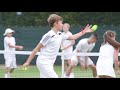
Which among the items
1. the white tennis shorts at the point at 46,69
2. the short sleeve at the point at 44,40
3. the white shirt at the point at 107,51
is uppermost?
the short sleeve at the point at 44,40

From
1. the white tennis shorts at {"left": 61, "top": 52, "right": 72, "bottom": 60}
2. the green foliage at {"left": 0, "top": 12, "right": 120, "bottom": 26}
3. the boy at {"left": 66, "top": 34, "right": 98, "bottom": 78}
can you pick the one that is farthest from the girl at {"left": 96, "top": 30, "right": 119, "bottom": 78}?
Result: the green foliage at {"left": 0, "top": 12, "right": 120, "bottom": 26}

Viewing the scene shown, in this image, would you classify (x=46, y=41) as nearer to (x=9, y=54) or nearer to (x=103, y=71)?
(x=103, y=71)

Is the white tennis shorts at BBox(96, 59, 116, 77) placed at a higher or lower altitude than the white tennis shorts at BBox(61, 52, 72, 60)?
lower

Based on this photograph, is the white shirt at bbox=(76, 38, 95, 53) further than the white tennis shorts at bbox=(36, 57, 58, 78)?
Yes

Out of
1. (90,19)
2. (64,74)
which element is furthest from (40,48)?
(90,19)

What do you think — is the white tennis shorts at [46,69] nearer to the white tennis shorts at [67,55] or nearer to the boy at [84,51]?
the white tennis shorts at [67,55]

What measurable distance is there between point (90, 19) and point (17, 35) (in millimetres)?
9818

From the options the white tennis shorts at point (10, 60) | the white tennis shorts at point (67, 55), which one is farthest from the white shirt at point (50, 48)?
the white tennis shorts at point (10, 60)

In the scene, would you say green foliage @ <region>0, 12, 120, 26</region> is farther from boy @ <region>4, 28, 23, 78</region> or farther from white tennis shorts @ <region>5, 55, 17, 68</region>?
white tennis shorts @ <region>5, 55, 17, 68</region>

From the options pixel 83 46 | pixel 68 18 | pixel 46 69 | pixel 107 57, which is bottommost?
pixel 46 69

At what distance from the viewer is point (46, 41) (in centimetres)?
916

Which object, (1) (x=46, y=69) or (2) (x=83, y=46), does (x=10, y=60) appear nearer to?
(2) (x=83, y=46)

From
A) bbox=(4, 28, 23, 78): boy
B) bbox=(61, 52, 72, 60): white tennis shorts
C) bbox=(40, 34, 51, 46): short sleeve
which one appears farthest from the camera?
bbox=(4, 28, 23, 78): boy

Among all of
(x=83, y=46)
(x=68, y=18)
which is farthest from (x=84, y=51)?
(x=68, y=18)
